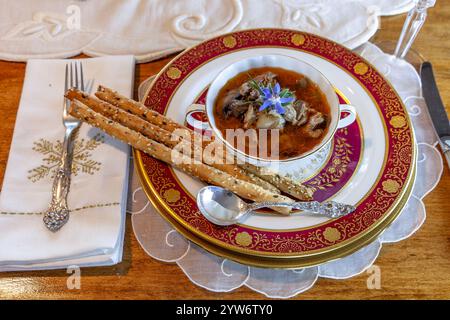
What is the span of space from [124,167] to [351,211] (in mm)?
531

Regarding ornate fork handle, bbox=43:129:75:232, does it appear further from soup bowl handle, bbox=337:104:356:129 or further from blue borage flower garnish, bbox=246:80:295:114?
soup bowl handle, bbox=337:104:356:129

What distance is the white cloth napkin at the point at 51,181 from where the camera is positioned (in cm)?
86

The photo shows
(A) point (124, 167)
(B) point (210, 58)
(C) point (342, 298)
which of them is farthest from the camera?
(B) point (210, 58)

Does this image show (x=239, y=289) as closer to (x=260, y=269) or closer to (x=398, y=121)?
(x=260, y=269)

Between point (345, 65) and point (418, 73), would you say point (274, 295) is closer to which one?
point (345, 65)

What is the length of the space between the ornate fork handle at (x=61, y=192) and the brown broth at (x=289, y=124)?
377 millimetres

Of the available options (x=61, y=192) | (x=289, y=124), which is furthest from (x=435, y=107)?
(x=61, y=192)

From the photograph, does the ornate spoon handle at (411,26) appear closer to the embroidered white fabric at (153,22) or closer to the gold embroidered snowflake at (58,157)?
the embroidered white fabric at (153,22)

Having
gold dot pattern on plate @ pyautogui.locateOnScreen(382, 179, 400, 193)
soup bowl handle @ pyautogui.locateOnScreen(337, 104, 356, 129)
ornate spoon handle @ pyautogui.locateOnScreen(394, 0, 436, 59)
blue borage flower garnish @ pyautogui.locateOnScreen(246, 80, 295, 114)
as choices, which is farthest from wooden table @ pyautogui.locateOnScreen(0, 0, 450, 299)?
ornate spoon handle @ pyautogui.locateOnScreen(394, 0, 436, 59)

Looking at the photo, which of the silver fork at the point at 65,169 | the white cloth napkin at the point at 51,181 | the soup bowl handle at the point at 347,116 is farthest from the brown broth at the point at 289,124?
the silver fork at the point at 65,169

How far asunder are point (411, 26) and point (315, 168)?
1.87 ft

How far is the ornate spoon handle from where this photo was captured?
3.78ft
